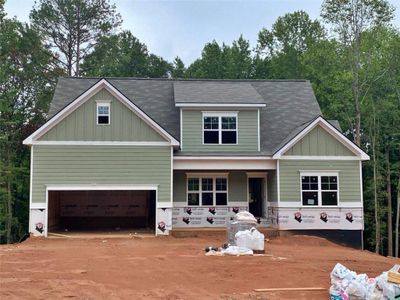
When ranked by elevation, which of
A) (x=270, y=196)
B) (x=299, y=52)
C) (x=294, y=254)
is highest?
(x=299, y=52)

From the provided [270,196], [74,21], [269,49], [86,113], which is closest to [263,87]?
[270,196]

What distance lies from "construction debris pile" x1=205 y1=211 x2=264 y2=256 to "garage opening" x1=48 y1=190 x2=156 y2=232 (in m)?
8.04

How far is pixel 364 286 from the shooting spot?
860cm

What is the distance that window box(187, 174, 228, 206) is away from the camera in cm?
2222

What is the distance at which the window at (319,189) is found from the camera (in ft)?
68.0

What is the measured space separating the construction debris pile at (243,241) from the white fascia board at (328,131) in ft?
17.0

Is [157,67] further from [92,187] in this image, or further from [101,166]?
[92,187]

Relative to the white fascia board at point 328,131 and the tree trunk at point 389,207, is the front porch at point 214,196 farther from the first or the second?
the tree trunk at point 389,207

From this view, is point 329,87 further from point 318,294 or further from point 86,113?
point 318,294

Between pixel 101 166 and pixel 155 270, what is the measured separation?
8.82 m

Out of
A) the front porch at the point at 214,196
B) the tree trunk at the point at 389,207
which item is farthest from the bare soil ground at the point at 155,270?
the tree trunk at the point at 389,207

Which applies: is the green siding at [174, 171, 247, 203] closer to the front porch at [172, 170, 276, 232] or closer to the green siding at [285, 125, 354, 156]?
the front porch at [172, 170, 276, 232]

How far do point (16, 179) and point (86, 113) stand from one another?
13398mm

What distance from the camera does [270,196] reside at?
21891 millimetres
